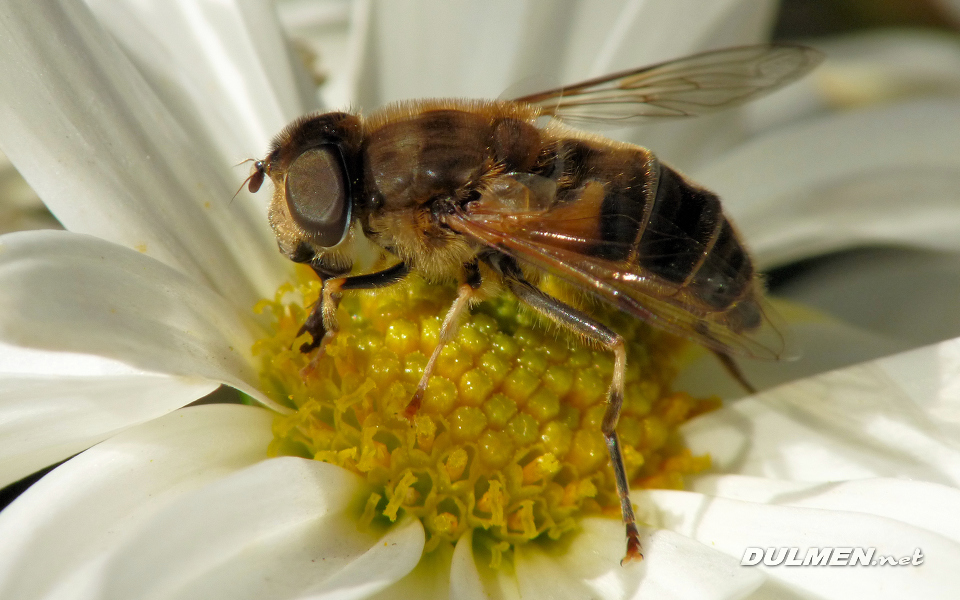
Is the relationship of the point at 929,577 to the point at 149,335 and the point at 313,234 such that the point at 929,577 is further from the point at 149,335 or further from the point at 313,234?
the point at 149,335

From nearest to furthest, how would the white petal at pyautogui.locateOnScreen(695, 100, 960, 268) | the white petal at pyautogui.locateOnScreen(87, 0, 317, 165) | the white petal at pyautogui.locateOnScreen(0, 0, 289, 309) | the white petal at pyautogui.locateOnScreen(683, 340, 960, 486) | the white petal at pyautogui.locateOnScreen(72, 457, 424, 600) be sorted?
the white petal at pyautogui.locateOnScreen(72, 457, 424, 600) → the white petal at pyautogui.locateOnScreen(0, 0, 289, 309) → the white petal at pyautogui.locateOnScreen(683, 340, 960, 486) → the white petal at pyautogui.locateOnScreen(87, 0, 317, 165) → the white petal at pyautogui.locateOnScreen(695, 100, 960, 268)

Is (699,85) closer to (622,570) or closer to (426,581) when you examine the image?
(622,570)

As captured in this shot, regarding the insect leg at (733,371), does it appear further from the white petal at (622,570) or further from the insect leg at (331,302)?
the insect leg at (331,302)

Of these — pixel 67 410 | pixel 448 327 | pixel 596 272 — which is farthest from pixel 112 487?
pixel 596 272

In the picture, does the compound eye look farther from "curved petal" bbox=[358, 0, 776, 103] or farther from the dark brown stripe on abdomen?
"curved petal" bbox=[358, 0, 776, 103]

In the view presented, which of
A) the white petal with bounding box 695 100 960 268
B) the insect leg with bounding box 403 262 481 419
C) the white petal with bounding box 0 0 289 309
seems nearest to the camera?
the white petal with bounding box 0 0 289 309

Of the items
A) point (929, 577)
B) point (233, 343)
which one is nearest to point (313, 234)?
point (233, 343)

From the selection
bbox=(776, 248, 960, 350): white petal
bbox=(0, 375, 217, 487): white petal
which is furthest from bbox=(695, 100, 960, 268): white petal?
bbox=(0, 375, 217, 487): white petal
